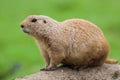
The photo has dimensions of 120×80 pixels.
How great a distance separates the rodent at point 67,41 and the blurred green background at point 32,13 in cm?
939

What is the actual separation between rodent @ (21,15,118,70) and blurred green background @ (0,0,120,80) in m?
9.39

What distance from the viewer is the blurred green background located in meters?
25.3

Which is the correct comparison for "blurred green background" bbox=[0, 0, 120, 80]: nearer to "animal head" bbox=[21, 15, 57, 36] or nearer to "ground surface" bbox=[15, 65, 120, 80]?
"ground surface" bbox=[15, 65, 120, 80]

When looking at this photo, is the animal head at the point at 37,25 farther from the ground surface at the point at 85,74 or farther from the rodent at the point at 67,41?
the ground surface at the point at 85,74

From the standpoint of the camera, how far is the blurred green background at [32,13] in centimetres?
2533

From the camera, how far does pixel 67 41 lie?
1377 cm

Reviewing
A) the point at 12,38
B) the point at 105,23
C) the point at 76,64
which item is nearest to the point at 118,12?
the point at 105,23

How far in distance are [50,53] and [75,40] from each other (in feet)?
1.62

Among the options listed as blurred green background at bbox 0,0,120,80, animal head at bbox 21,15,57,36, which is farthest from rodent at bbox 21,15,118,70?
blurred green background at bbox 0,0,120,80

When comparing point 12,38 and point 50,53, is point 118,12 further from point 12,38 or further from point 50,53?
point 50,53

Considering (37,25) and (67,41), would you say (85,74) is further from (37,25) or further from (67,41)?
(37,25)

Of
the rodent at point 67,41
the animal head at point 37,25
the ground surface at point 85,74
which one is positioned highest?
the animal head at point 37,25

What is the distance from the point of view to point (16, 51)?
26.9 m

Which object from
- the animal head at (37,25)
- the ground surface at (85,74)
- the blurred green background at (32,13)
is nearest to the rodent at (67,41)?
the animal head at (37,25)
